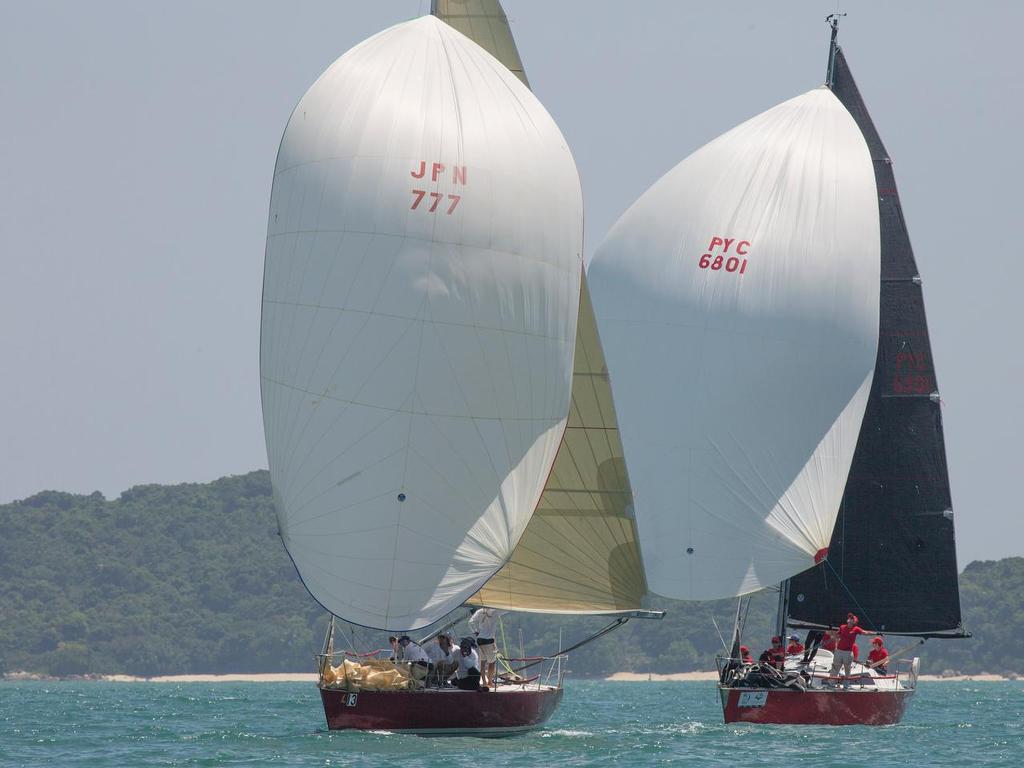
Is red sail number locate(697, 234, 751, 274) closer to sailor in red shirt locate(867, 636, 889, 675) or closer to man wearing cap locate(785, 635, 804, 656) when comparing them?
man wearing cap locate(785, 635, 804, 656)

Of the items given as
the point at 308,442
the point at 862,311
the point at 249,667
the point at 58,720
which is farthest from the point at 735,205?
the point at 249,667

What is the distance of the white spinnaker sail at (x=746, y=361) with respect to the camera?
31.5 metres

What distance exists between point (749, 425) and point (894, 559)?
15.6ft

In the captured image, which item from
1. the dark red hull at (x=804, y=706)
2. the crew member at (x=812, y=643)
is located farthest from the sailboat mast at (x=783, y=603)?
the dark red hull at (x=804, y=706)

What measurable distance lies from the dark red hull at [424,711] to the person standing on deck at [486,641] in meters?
0.37

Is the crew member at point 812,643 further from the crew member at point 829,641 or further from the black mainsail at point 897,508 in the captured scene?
the black mainsail at point 897,508

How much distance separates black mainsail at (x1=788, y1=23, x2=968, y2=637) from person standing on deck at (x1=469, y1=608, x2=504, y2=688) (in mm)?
7340

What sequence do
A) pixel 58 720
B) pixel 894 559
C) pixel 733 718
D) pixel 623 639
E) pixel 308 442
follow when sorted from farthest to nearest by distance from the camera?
1. pixel 623 639
2. pixel 58 720
3. pixel 894 559
4. pixel 733 718
5. pixel 308 442

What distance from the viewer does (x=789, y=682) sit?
102ft

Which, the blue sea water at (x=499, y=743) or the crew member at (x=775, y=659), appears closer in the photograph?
the blue sea water at (x=499, y=743)

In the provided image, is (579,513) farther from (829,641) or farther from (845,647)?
(829,641)

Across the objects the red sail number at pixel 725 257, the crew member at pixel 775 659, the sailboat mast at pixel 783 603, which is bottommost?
the crew member at pixel 775 659

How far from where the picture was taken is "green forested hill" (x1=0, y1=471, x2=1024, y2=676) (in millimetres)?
95812

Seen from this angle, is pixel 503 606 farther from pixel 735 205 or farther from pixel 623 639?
pixel 623 639
